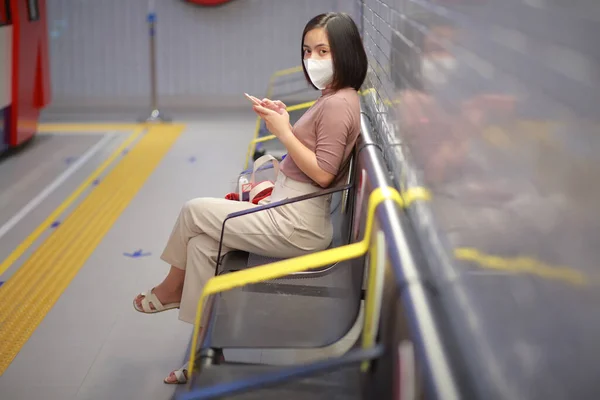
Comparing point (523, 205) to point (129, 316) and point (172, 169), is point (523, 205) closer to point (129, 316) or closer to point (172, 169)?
point (129, 316)

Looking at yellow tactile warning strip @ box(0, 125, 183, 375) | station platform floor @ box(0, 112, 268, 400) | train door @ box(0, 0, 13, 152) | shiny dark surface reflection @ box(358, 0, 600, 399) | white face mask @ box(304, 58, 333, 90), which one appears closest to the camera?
shiny dark surface reflection @ box(358, 0, 600, 399)

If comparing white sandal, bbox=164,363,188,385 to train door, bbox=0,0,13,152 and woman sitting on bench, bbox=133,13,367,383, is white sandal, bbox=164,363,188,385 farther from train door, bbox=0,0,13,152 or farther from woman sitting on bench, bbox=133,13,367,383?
train door, bbox=0,0,13,152

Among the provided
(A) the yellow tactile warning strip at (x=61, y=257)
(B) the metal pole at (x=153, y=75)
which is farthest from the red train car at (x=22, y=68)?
(B) the metal pole at (x=153, y=75)

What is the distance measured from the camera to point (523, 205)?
1099 mm

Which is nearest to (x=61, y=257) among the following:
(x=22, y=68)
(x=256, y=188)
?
(x=256, y=188)

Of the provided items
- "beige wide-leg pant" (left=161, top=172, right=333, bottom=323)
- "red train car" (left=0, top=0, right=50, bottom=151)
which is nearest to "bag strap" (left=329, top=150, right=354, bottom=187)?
"beige wide-leg pant" (left=161, top=172, right=333, bottom=323)

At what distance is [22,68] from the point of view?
6.43m

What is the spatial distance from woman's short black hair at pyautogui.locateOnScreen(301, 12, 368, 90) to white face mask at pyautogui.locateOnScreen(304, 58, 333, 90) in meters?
0.02

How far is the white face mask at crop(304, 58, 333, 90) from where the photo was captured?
2805 mm

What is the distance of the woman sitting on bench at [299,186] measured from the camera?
106 inches

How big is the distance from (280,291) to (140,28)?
21.9ft

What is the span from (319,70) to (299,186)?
1.38 ft

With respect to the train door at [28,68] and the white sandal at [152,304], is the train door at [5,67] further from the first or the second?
the white sandal at [152,304]

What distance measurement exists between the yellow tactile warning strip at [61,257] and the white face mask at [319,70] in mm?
1567
